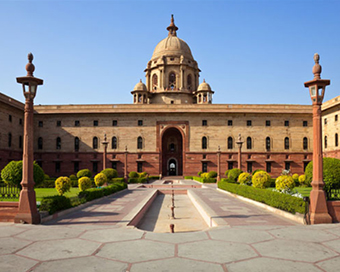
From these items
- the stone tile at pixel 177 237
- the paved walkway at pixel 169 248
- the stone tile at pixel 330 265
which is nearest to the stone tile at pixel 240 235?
the paved walkway at pixel 169 248

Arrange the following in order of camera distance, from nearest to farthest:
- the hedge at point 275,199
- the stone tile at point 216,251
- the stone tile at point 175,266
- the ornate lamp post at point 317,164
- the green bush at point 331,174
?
the stone tile at point 175,266
the stone tile at point 216,251
the ornate lamp post at point 317,164
the hedge at point 275,199
the green bush at point 331,174

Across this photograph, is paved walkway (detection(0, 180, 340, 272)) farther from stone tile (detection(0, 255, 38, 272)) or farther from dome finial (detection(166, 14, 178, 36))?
dome finial (detection(166, 14, 178, 36))

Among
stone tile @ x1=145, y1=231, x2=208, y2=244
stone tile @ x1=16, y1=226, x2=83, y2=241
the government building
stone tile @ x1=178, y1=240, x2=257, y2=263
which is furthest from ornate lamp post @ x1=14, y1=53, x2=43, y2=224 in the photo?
the government building

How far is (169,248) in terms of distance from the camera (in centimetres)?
631

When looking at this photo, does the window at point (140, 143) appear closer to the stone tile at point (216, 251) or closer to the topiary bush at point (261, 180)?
the topiary bush at point (261, 180)

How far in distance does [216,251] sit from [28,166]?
6.53m

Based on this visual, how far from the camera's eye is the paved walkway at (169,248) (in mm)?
5266

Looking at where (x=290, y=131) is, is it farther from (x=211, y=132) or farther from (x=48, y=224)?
(x=48, y=224)

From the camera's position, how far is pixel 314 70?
9523mm

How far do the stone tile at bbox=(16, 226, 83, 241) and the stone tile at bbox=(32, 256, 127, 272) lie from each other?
6.67 feet

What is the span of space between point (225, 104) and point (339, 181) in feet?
99.6

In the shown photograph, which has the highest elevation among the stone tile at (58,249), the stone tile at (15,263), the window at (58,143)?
the window at (58,143)

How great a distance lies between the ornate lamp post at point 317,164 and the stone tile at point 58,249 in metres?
6.38

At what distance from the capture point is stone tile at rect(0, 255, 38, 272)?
201 inches
